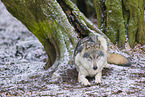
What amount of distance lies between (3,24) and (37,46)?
29.5 ft

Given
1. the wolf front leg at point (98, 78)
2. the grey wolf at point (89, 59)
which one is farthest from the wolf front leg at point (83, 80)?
the wolf front leg at point (98, 78)

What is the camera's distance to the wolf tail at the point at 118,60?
5797 millimetres

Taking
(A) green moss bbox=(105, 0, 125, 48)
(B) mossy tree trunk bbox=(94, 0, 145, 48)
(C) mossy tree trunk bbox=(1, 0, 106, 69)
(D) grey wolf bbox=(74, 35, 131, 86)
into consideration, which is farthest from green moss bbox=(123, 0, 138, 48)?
(D) grey wolf bbox=(74, 35, 131, 86)

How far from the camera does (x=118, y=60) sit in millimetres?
5840

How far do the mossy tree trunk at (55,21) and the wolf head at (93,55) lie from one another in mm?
1131

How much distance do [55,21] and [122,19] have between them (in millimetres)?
2735

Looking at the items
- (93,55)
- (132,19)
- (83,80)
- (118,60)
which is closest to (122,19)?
(132,19)

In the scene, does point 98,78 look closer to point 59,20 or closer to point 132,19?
point 59,20

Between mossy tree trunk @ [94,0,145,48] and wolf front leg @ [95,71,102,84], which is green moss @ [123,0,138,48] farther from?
wolf front leg @ [95,71,102,84]

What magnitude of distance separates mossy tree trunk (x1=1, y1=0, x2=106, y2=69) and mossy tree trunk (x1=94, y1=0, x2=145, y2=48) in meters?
1.41

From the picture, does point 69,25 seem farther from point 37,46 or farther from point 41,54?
point 37,46

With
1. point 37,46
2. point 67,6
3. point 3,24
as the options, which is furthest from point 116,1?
point 3,24

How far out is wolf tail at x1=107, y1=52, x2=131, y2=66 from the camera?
5797mm

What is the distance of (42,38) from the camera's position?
21.1ft
